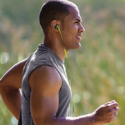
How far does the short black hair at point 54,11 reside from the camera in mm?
1877

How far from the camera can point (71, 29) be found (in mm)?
1880

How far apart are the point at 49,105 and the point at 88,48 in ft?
10.1

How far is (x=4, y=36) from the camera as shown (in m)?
4.64

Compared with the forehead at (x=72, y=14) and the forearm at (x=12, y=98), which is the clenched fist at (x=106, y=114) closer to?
the forehead at (x=72, y=14)

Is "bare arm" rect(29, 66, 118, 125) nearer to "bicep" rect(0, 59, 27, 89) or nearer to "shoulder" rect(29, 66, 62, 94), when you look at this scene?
"shoulder" rect(29, 66, 62, 94)

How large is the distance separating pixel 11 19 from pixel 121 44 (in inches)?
53.8

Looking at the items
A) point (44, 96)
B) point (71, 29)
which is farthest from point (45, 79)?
point (71, 29)

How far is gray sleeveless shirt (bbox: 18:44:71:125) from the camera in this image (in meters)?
1.77

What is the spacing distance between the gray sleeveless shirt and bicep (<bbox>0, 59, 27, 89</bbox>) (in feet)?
0.87

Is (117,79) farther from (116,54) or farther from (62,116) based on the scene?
(62,116)

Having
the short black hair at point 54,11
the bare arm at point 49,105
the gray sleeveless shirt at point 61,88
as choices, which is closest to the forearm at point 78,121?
the bare arm at point 49,105

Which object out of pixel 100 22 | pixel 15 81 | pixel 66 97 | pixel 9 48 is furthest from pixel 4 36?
pixel 66 97

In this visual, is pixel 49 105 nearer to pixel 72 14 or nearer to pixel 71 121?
pixel 71 121

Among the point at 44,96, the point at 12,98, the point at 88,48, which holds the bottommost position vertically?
the point at 44,96
